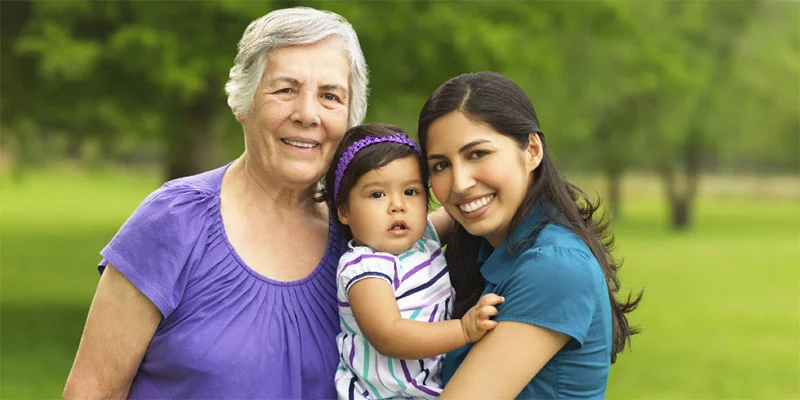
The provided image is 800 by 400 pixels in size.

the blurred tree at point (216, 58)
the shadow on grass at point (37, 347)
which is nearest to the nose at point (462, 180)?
the blurred tree at point (216, 58)

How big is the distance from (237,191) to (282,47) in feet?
1.82

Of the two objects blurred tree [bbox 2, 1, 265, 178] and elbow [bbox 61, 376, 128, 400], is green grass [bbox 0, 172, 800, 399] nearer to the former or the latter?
blurred tree [bbox 2, 1, 265, 178]

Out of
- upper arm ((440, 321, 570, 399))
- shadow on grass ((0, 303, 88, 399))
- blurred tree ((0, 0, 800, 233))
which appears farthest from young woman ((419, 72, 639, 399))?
shadow on grass ((0, 303, 88, 399))

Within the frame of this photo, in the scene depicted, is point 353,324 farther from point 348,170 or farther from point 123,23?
point 123,23

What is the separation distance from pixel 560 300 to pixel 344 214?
931 mm

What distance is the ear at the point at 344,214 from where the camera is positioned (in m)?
3.27

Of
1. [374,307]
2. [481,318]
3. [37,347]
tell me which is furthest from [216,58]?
[481,318]

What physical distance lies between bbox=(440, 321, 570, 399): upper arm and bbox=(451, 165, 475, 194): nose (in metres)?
0.45

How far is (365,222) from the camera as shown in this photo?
317cm

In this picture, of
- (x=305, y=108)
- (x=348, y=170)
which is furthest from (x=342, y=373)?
(x=305, y=108)

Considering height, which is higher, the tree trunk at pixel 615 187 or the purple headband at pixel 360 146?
the purple headband at pixel 360 146

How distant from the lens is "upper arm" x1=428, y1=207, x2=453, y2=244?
11.9 ft

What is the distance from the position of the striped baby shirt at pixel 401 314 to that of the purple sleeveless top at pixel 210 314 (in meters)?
0.11

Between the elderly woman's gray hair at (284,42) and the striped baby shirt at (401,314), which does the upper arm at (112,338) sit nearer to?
the striped baby shirt at (401,314)
